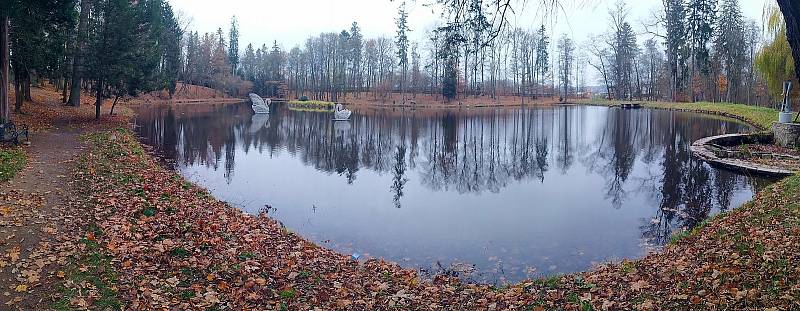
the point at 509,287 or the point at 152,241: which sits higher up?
the point at 152,241

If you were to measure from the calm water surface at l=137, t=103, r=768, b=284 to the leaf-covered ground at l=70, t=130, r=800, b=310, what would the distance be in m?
1.24

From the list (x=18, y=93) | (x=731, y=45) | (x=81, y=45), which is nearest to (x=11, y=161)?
(x=18, y=93)

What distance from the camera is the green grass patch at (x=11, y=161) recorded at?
33.9 feet

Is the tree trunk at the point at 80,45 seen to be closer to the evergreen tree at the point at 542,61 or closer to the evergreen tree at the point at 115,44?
the evergreen tree at the point at 115,44

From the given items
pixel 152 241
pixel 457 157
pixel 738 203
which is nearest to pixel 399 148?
pixel 457 157

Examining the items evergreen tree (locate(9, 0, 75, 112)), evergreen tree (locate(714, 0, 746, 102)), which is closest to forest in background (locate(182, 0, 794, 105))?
evergreen tree (locate(714, 0, 746, 102))

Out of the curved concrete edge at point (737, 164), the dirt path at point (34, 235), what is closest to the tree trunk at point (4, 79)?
the dirt path at point (34, 235)

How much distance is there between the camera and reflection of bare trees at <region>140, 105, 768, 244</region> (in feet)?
47.6

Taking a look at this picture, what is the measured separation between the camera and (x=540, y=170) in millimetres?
18281

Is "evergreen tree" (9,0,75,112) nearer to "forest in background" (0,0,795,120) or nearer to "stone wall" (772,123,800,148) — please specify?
"forest in background" (0,0,795,120)

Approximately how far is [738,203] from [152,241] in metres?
11.8

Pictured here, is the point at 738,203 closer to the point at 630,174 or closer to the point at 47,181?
the point at 630,174

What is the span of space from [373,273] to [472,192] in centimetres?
→ 734

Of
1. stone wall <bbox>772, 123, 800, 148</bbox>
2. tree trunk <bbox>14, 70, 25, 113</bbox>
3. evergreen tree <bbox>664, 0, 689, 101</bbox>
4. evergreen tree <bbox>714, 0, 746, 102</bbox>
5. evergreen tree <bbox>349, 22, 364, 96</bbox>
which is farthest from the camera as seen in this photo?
evergreen tree <bbox>349, 22, 364, 96</bbox>
